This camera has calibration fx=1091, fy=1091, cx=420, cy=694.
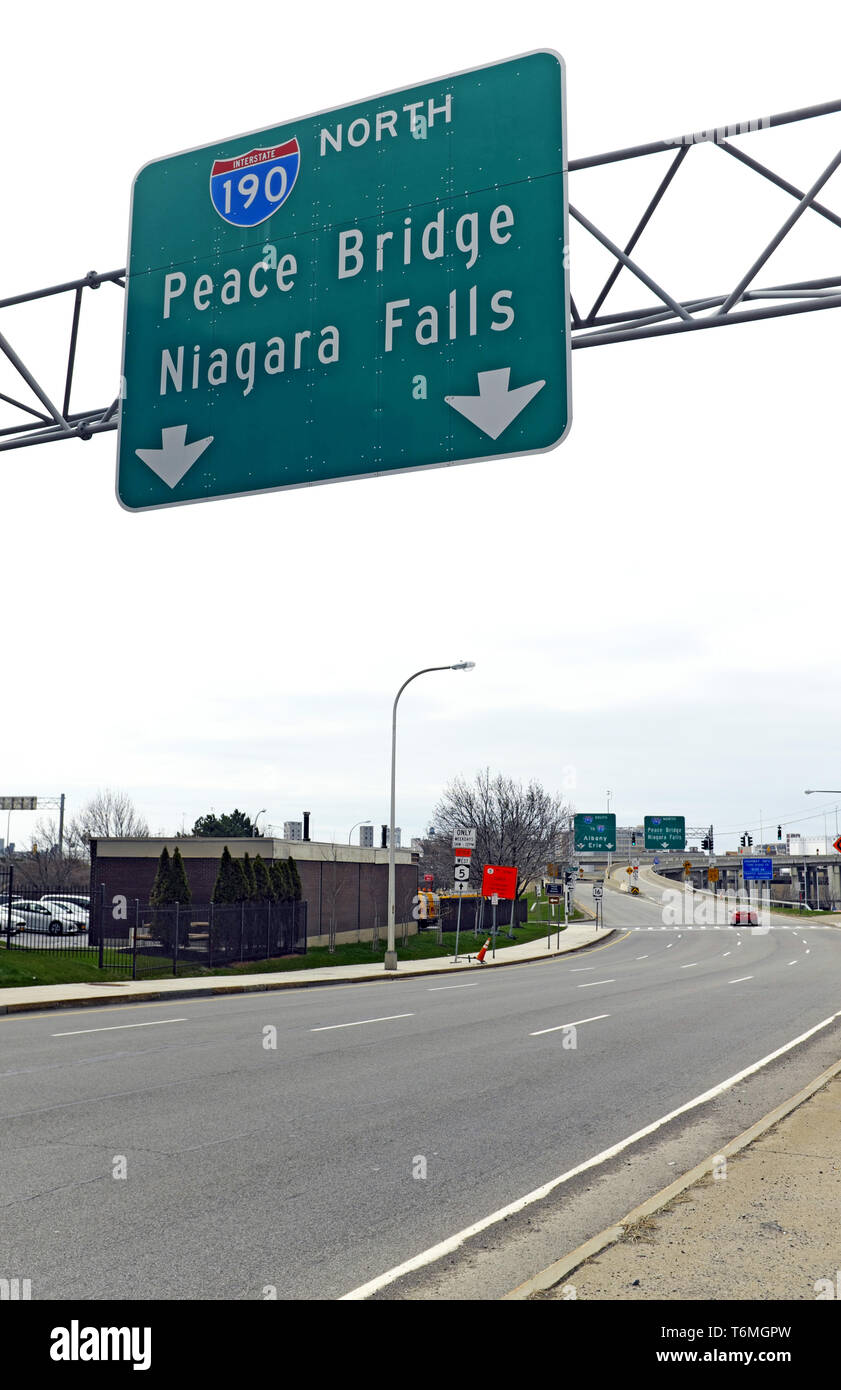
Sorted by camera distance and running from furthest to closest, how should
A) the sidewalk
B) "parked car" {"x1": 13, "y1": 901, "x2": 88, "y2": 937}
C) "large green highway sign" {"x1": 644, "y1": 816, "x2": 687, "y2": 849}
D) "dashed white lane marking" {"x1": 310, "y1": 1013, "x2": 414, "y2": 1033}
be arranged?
"large green highway sign" {"x1": 644, "y1": 816, "x2": 687, "y2": 849}
"parked car" {"x1": 13, "y1": 901, "x2": 88, "y2": 937}
the sidewalk
"dashed white lane marking" {"x1": 310, "y1": 1013, "x2": 414, "y2": 1033}

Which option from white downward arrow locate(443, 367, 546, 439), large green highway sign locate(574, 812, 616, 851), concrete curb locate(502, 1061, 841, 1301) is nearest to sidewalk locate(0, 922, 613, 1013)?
concrete curb locate(502, 1061, 841, 1301)

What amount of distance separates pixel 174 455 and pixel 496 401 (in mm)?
2784

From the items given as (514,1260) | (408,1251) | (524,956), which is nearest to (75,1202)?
(408,1251)

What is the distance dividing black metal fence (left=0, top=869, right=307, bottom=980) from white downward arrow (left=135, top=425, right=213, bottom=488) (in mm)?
17828

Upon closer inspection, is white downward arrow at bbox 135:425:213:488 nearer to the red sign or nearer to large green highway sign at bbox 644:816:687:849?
the red sign

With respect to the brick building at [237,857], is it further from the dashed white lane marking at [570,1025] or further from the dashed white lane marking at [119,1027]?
the dashed white lane marking at [119,1027]

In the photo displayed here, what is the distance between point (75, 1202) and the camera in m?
6.92

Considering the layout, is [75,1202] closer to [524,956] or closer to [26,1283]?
[26,1283]

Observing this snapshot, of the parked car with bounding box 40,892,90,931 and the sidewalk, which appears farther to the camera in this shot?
the parked car with bounding box 40,892,90,931

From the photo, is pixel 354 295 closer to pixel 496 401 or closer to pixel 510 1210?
pixel 496 401

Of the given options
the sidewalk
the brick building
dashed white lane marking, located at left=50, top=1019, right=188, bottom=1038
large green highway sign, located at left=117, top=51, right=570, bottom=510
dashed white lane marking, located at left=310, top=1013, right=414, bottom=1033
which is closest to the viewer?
large green highway sign, located at left=117, top=51, right=570, bottom=510

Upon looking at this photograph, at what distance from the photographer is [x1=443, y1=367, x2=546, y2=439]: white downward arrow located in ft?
24.0

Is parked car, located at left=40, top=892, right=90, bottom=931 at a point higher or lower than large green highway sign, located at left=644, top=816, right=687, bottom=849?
lower

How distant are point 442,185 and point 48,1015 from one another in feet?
50.5
